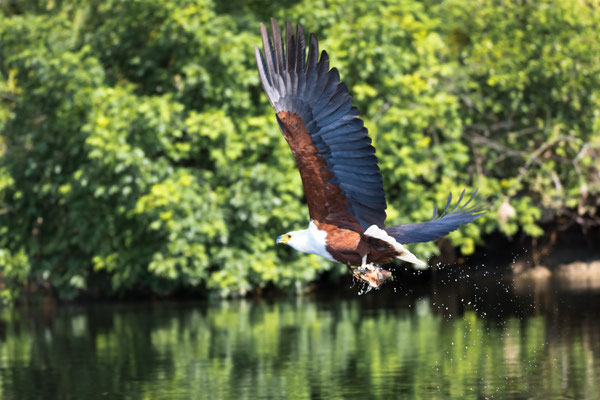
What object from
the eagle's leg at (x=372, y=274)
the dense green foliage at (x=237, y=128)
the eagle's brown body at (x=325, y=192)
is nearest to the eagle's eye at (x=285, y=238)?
the eagle's brown body at (x=325, y=192)

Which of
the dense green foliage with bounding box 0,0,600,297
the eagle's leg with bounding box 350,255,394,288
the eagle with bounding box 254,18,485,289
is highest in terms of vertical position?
the dense green foliage with bounding box 0,0,600,297

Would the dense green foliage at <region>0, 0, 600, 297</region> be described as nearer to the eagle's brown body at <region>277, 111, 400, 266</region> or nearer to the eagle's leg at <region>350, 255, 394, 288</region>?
the eagle's brown body at <region>277, 111, 400, 266</region>

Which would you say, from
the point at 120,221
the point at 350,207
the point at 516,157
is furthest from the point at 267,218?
the point at 350,207

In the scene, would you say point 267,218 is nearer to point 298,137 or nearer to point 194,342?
point 194,342

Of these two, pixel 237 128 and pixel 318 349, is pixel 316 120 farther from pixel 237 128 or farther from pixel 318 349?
pixel 237 128

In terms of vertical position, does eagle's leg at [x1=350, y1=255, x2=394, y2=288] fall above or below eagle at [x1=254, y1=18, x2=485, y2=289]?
below

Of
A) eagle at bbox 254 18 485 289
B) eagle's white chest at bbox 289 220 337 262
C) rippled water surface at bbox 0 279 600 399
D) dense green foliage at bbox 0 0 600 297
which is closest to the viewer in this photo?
eagle at bbox 254 18 485 289

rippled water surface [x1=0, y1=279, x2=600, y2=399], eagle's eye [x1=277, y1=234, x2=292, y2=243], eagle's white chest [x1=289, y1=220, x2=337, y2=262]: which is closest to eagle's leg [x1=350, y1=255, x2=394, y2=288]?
eagle's white chest [x1=289, y1=220, x2=337, y2=262]

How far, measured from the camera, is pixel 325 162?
7.47 meters

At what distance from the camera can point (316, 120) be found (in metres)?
7.44

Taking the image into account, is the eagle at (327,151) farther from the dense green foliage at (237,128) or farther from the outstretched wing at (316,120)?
the dense green foliage at (237,128)

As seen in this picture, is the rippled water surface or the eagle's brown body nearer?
the eagle's brown body

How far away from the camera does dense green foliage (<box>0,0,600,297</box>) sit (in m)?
18.6

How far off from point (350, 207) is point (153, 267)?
11.3 metres
